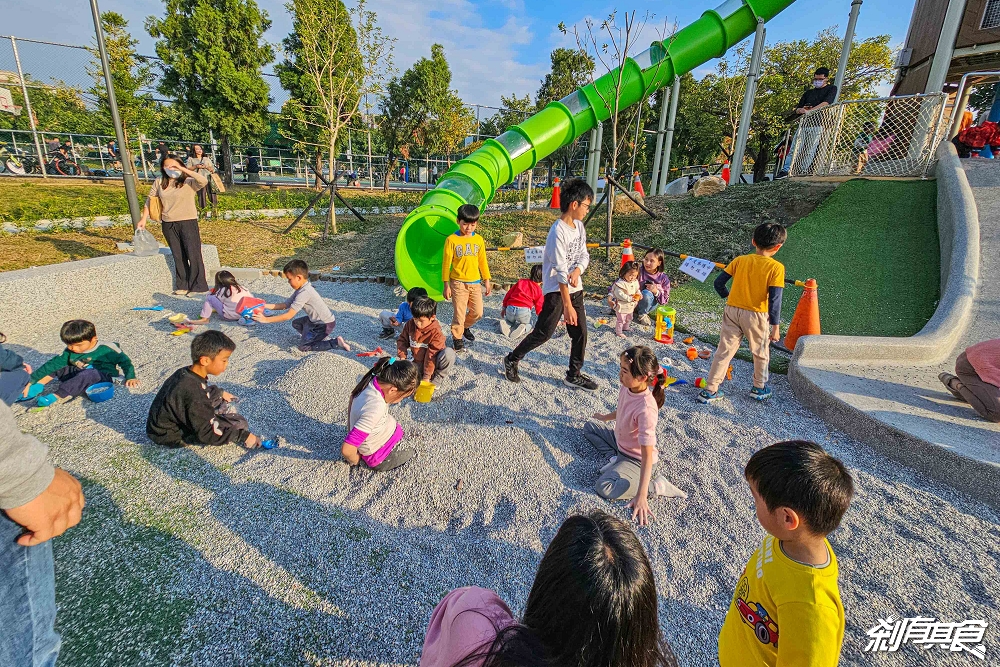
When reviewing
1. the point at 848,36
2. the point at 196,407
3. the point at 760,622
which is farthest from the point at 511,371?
the point at 848,36

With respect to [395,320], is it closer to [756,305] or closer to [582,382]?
[582,382]

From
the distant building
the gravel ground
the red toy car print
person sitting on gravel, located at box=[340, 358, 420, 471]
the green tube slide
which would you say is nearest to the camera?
the red toy car print

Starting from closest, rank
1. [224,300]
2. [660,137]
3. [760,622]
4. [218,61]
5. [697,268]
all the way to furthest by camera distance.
Result: [760,622] < [697,268] < [224,300] < [660,137] < [218,61]

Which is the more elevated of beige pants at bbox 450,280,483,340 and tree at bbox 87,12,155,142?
tree at bbox 87,12,155,142

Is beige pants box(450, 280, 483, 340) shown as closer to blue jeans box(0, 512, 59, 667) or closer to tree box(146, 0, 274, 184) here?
blue jeans box(0, 512, 59, 667)

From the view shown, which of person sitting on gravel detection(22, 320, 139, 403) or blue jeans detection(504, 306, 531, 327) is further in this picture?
blue jeans detection(504, 306, 531, 327)

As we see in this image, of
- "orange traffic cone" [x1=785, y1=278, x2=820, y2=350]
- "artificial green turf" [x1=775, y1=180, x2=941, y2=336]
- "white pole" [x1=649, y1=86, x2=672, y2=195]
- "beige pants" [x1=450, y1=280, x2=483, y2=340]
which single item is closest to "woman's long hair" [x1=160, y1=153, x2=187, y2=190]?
"beige pants" [x1=450, y1=280, x2=483, y2=340]

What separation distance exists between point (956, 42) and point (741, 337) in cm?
1352

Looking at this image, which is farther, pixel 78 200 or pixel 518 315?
pixel 78 200

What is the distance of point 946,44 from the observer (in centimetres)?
1030

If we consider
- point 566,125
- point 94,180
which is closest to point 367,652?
point 566,125

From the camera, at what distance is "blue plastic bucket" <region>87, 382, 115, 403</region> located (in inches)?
147

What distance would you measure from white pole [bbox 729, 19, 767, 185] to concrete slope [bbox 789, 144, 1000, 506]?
4.86 meters

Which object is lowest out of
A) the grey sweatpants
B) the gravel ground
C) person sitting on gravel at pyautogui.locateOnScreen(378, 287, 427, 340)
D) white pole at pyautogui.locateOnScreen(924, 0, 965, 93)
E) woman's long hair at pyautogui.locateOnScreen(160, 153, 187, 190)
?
the gravel ground
